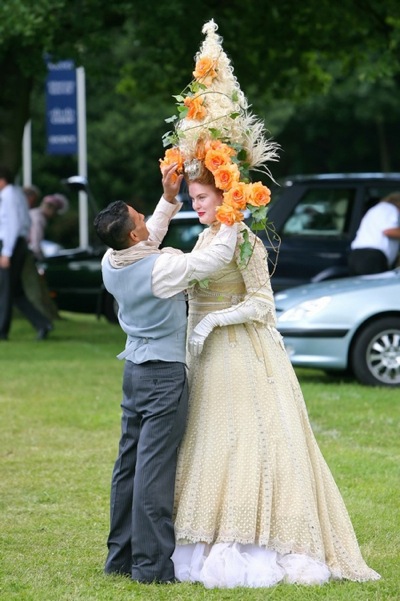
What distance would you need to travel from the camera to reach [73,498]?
26.0ft

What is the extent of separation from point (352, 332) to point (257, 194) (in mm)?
6329

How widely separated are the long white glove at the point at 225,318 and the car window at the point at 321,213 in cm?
879

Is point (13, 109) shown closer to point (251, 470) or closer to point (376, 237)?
point (376, 237)

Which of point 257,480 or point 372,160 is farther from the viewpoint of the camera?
point 372,160

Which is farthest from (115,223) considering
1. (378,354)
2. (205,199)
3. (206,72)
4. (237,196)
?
(378,354)

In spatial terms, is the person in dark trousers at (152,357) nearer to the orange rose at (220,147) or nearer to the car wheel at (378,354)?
the orange rose at (220,147)

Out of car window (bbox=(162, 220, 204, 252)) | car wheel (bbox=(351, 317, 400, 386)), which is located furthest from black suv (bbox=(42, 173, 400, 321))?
car wheel (bbox=(351, 317, 400, 386))

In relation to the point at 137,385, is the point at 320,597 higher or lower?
lower

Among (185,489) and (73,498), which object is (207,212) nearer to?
(185,489)

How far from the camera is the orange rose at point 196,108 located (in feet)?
19.1

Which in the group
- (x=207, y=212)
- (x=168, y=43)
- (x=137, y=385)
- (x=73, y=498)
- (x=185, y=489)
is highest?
(x=168, y=43)

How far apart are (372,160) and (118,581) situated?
136ft

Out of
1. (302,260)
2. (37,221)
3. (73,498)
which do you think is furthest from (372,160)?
(73,498)

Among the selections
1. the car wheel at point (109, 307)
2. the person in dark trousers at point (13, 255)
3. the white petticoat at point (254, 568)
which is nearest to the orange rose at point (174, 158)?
the white petticoat at point (254, 568)
